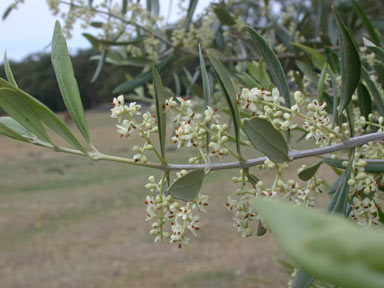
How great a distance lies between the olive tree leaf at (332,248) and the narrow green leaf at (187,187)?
49 cm

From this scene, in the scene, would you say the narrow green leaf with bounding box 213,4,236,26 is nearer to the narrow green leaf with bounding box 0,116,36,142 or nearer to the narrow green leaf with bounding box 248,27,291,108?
the narrow green leaf with bounding box 248,27,291,108

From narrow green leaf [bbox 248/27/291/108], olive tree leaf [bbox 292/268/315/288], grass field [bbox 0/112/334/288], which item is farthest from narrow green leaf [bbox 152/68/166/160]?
grass field [bbox 0/112/334/288]

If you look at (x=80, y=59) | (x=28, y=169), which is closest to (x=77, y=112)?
(x=28, y=169)

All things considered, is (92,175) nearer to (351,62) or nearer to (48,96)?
(351,62)

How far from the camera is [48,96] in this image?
3133 centimetres

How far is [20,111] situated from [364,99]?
2.46 ft

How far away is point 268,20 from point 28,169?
10.8 metres

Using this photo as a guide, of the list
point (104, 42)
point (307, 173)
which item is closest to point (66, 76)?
point (307, 173)

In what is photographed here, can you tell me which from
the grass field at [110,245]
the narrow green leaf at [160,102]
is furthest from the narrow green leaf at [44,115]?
the grass field at [110,245]

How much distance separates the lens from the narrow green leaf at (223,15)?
1.68 m

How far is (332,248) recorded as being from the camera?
208mm

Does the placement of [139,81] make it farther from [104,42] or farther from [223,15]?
[223,15]

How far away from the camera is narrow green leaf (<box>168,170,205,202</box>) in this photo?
2.32 ft

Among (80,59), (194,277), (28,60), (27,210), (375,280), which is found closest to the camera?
(375,280)
